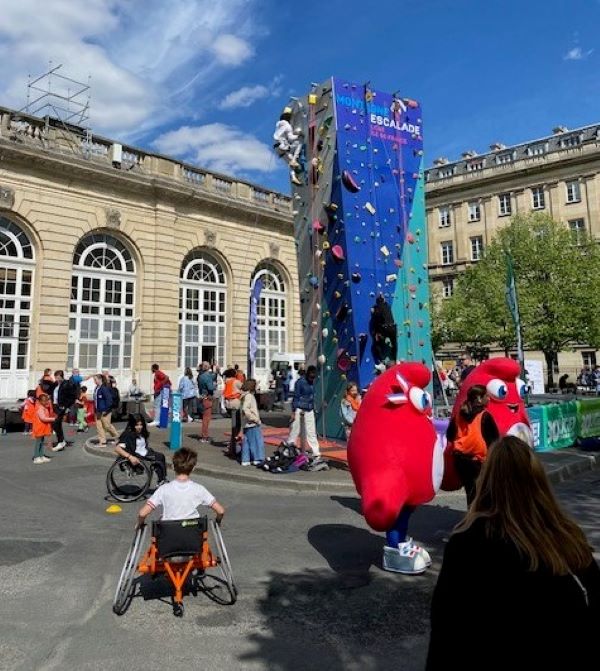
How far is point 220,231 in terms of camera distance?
30672mm

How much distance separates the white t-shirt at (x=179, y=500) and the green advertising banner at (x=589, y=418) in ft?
38.1

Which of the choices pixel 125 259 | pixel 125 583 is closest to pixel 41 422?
pixel 125 583

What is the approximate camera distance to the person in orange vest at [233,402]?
37.0ft

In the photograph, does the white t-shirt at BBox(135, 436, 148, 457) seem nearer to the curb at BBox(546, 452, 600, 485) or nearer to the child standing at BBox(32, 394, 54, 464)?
the child standing at BBox(32, 394, 54, 464)

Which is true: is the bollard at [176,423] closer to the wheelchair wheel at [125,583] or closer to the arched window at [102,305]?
the wheelchair wheel at [125,583]

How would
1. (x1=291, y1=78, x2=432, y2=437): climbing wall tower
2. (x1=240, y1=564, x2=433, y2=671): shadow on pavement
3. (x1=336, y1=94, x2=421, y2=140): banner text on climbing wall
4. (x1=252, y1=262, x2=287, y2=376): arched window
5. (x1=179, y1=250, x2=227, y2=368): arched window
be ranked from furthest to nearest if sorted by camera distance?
(x1=252, y1=262, x2=287, y2=376): arched window < (x1=179, y1=250, x2=227, y2=368): arched window < (x1=336, y1=94, x2=421, y2=140): banner text on climbing wall < (x1=291, y1=78, x2=432, y2=437): climbing wall tower < (x1=240, y1=564, x2=433, y2=671): shadow on pavement

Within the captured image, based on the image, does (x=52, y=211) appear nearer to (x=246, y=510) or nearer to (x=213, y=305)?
(x=213, y=305)

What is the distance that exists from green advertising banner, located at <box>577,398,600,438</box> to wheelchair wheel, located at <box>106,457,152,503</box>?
10.4 m

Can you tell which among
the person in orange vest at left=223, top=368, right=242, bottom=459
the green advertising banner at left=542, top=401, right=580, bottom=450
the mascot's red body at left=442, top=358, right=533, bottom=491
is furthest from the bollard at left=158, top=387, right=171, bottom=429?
the mascot's red body at left=442, top=358, right=533, bottom=491

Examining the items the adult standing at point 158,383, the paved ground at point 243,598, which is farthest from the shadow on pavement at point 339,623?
the adult standing at point 158,383

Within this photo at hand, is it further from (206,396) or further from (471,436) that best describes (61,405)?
(471,436)

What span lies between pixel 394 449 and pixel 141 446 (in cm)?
511

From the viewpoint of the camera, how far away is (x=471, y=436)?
586 centimetres

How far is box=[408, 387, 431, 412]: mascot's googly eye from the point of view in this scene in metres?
5.12
